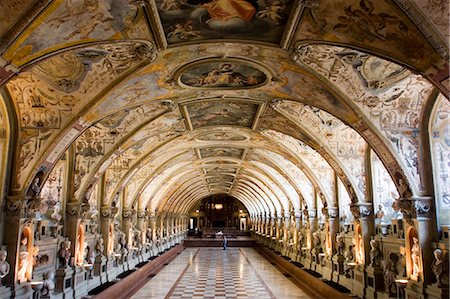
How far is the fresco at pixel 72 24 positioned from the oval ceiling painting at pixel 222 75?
3.29m

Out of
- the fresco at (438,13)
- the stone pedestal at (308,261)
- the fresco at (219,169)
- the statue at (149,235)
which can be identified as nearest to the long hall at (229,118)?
the fresco at (438,13)

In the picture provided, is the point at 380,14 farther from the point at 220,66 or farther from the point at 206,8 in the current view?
the point at 220,66

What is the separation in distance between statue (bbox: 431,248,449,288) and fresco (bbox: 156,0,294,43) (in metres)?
6.24

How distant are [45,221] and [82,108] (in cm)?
440

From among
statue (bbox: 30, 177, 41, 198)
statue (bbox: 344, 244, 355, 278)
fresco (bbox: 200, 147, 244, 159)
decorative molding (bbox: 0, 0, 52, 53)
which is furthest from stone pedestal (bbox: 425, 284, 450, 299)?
fresco (bbox: 200, 147, 244, 159)

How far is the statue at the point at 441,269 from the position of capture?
31.9 feet

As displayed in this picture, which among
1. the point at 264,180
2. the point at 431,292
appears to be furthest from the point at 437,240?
the point at 264,180

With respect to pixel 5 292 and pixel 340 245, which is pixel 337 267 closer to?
pixel 340 245

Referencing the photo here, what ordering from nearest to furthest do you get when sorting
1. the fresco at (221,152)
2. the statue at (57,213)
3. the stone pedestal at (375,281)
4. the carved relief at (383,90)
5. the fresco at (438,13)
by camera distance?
the fresco at (438,13)
the carved relief at (383,90)
the stone pedestal at (375,281)
the statue at (57,213)
the fresco at (221,152)

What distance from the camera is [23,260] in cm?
1142

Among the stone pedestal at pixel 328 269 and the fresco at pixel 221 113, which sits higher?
the fresco at pixel 221 113

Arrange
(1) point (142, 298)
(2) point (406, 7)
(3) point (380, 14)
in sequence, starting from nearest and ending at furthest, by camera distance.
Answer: (2) point (406, 7)
(3) point (380, 14)
(1) point (142, 298)

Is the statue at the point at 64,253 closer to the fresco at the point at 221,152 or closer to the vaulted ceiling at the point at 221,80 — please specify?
the vaulted ceiling at the point at 221,80

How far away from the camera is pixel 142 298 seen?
53.0ft
